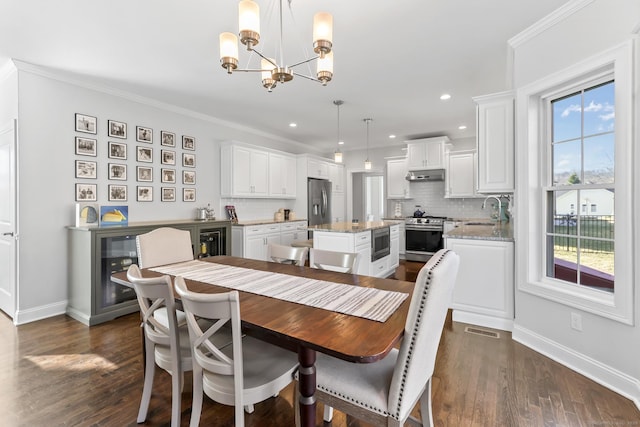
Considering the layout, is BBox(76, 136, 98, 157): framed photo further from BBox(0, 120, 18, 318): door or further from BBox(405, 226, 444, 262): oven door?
BBox(405, 226, 444, 262): oven door

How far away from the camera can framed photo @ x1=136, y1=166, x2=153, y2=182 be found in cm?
396

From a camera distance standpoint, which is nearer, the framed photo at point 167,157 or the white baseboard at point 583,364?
the white baseboard at point 583,364

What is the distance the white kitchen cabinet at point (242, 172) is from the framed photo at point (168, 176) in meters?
0.83

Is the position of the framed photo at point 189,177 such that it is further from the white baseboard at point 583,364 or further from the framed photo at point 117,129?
the white baseboard at point 583,364

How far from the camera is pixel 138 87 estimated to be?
3.61 metres

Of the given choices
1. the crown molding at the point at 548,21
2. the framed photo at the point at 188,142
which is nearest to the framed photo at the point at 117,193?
the framed photo at the point at 188,142

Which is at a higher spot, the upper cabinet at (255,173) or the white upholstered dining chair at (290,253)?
the upper cabinet at (255,173)

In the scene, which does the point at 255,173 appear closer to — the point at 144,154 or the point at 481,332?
the point at 144,154

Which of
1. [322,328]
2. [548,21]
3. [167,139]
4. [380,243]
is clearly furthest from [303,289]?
[167,139]

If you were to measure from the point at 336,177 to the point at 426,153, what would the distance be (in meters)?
2.17

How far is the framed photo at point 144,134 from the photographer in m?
3.95

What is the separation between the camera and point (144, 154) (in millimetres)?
4016

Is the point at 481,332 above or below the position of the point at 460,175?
below

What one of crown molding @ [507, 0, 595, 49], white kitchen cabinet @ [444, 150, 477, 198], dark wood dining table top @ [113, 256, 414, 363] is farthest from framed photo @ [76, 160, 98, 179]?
white kitchen cabinet @ [444, 150, 477, 198]
